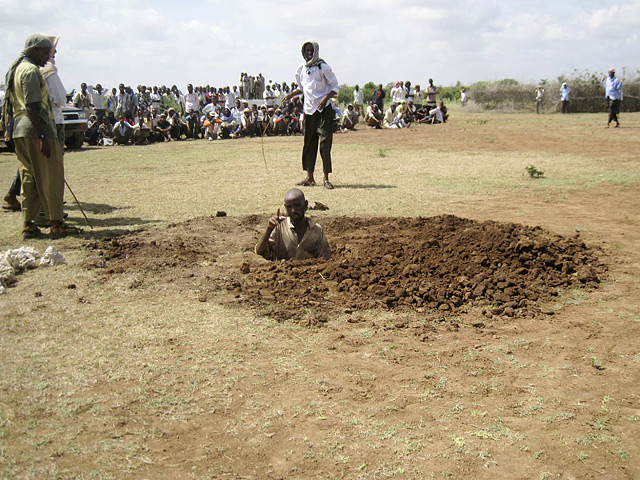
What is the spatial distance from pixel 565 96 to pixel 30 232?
32.5 m

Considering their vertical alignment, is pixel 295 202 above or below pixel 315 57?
below

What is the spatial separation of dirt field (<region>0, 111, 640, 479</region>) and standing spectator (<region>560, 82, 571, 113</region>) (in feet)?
91.4

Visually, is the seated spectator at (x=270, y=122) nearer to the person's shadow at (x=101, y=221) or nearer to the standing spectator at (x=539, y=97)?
the person's shadow at (x=101, y=221)

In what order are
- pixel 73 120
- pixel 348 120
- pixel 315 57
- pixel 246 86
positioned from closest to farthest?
pixel 315 57 < pixel 73 120 < pixel 348 120 < pixel 246 86

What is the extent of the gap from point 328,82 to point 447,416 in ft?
24.2

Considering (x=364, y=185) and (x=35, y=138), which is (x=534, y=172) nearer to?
(x=364, y=185)

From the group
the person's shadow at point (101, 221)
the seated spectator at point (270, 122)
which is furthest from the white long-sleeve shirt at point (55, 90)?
the seated spectator at point (270, 122)

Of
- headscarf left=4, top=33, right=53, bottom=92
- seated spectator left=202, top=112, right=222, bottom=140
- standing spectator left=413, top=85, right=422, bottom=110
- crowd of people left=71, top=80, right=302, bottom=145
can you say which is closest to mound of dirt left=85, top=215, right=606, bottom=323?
headscarf left=4, top=33, right=53, bottom=92

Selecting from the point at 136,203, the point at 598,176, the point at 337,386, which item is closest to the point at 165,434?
the point at 337,386

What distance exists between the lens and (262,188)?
32.6 feet

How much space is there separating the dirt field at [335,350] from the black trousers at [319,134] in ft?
6.67

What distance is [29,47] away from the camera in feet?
20.8

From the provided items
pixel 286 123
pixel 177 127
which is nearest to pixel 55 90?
pixel 177 127

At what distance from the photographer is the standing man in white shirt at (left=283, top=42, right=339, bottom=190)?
950 centimetres
